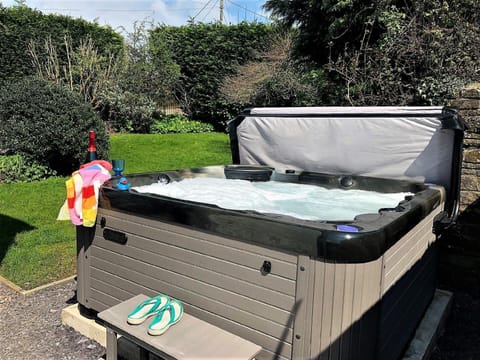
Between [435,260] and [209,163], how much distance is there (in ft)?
15.7

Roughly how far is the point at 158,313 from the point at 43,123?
4805 millimetres

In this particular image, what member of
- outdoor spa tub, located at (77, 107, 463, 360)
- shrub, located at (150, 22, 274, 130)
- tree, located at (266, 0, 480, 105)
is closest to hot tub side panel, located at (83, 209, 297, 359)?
outdoor spa tub, located at (77, 107, 463, 360)

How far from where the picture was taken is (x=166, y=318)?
1650 millimetres

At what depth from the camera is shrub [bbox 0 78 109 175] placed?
5.58 metres

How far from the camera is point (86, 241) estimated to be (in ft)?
7.41

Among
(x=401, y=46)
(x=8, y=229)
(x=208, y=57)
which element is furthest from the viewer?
(x=208, y=57)

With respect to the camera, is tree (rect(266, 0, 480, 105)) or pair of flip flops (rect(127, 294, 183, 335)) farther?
tree (rect(266, 0, 480, 105))

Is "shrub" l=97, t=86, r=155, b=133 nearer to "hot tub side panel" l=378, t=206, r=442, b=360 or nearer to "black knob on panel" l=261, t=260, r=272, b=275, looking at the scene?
"hot tub side panel" l=378, t=206, r=442, b=360

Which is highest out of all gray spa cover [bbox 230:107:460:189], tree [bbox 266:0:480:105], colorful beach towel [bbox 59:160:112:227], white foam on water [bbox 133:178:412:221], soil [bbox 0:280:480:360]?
tree [bbox 266:0:480:105]

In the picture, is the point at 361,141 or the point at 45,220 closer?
the point at 361,141

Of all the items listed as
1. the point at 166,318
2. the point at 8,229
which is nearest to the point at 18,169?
the point at 8,229

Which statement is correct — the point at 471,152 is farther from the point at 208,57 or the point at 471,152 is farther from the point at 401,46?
the point at 208,57

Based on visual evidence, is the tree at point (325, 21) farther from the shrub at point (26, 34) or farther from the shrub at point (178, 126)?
the shrub at point (26, 34)

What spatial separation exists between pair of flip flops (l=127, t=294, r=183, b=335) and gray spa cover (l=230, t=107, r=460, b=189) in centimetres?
190
